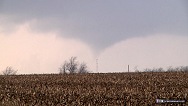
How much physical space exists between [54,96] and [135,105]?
6006 mm

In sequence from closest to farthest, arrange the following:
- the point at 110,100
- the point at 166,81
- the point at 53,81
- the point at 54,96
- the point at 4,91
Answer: the point at 110,100 < the point at 54,96 < the point at 4,91 < the point at 166,81 < the point at 53,81

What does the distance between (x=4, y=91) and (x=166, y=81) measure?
13.1 meters

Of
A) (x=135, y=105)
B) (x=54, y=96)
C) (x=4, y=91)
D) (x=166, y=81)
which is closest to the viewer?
(x=135, y=105)

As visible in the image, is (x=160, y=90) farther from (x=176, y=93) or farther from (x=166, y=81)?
(x=166, y=81)

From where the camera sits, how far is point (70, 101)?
2486 cm

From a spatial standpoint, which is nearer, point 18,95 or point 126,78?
point 18,95

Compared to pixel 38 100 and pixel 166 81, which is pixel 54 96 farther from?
pixel 166 81

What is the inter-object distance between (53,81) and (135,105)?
13.5m

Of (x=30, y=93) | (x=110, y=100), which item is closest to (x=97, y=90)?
(x=110, y=100)

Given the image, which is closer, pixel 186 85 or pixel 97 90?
pixel 97 90

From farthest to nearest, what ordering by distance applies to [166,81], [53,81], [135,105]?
[53,81] < [166,81] < [135,105]

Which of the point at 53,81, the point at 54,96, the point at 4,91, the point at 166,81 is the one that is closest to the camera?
the point at 54,96

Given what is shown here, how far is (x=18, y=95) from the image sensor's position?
91.0ft

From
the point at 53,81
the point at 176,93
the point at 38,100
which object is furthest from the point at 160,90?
the point at 53,81
